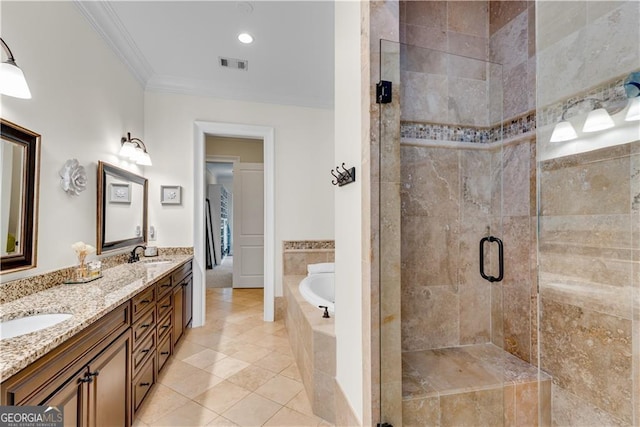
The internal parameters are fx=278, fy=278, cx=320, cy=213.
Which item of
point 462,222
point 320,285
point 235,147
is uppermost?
point 235,147

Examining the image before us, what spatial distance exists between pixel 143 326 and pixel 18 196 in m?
1.01

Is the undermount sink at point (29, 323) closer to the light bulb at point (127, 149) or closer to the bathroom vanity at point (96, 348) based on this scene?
the bathroom vanity at point (96, 348)

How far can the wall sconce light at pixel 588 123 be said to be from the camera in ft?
4.21

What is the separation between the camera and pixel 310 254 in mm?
3582

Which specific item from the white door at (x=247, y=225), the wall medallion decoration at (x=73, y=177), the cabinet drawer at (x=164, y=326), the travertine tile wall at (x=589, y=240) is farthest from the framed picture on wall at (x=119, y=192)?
the travertine tile wall at (x=589, y=240)

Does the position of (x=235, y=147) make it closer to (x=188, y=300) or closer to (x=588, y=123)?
(x=188, y=300)

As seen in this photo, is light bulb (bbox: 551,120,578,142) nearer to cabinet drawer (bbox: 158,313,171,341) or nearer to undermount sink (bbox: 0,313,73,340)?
undermount sink (bbox: 0,313,73,340)

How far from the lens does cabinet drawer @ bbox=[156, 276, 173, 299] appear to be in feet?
6.95

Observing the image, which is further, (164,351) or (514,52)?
(164,351)

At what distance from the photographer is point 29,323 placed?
128cm

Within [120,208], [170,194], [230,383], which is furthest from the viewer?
[170,194]
